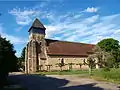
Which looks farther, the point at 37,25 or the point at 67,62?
the point at 67,62

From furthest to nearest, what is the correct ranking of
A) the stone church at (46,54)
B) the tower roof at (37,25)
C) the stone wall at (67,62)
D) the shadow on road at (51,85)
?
the tower roof at (37,25) < the stone wall at (67,62) < the stone church at (46,54) < the shadow on road at (51,85)

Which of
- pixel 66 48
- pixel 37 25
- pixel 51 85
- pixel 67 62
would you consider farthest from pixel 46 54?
pixel 51 85

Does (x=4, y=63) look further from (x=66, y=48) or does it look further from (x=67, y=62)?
(x=66, y=48)

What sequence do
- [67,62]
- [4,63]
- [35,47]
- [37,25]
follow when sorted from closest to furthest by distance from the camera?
[4,63]
[35,47]
[37,25]
[67,62]

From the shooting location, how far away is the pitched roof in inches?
2825

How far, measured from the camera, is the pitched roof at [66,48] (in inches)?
2825

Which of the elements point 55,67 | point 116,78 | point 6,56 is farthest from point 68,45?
point 6,56

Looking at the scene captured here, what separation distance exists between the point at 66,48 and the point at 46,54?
8684 millimetres

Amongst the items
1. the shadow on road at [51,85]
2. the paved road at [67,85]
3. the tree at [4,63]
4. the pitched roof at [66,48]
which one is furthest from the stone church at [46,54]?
the tree at [4,63]

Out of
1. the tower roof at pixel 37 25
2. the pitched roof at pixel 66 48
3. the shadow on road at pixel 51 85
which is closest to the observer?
the shadow on road at pixel 51 85

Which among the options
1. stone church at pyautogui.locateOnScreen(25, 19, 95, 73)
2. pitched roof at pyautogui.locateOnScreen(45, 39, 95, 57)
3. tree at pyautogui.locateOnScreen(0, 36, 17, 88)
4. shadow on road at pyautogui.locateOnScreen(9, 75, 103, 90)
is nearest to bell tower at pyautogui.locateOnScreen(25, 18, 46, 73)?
stone church at pyautogui.locateOnScreen(25, 19, 95, 73)

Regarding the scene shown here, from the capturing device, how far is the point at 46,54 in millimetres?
69938

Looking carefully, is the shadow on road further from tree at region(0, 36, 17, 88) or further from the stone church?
the stone church

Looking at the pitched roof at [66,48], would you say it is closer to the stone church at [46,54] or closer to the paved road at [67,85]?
the stone church at [46,54]
